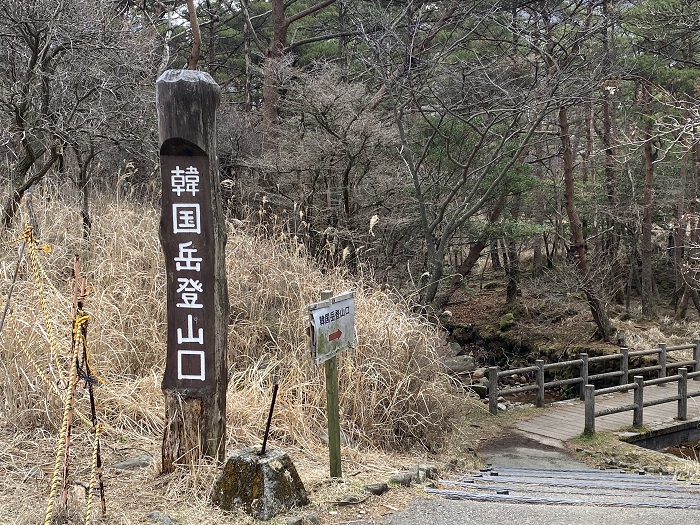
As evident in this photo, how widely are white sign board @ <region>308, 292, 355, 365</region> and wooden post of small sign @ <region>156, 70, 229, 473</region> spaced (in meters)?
0.56

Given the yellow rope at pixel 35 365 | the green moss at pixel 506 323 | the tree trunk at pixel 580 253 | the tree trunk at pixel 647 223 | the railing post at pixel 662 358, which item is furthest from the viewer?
the green moss at pixel 506 323

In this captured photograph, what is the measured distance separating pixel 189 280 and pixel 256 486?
4.02ft

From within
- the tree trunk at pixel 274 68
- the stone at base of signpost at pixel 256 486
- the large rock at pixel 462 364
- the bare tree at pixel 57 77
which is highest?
the tree trunk at pixel 274 68

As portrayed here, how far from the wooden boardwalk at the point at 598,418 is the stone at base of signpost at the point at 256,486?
5533 mm

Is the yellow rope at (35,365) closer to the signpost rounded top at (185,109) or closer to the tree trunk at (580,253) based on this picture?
the signpost rounded top at (185,109)

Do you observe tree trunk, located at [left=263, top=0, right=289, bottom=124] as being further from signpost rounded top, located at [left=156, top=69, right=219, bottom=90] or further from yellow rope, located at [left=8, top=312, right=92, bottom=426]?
signpost rounded top, located at [left=156, top=69, right=219, bottom=90]

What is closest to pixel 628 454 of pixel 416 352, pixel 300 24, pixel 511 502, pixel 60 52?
pixel 416 352

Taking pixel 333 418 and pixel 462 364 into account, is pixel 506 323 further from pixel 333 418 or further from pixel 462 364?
pixel 333 418

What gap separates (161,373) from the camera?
5.41 m

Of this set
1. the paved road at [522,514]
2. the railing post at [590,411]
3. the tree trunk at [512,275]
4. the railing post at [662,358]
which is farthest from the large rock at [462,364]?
the paved road at [522,514]

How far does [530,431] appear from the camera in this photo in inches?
352

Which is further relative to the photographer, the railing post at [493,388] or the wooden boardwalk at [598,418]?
the railing post at [493,388]

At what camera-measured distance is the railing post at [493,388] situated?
9203 millimetres

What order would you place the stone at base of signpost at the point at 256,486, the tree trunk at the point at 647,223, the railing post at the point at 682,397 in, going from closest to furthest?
the stone at base of signpost at the point at 256,486 → the railing post at the point at 682,397 → the tree trunk at the point at 647,223
